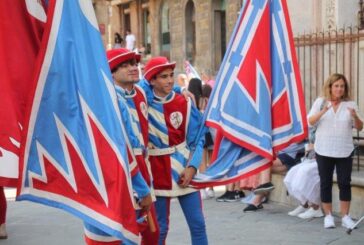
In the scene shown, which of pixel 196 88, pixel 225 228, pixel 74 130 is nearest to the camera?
pixel 74 130

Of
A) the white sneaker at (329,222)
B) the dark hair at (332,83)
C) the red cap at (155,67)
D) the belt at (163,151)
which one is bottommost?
the white sneaker at (329,222)

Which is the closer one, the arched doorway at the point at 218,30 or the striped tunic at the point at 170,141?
the striped tunic at the point at 170,141

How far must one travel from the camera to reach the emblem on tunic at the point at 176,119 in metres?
5.24

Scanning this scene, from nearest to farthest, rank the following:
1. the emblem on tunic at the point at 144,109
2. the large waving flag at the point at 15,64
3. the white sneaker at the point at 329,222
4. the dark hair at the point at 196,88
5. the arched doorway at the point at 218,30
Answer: the large waving flag at the point at 15,64 → the emblem on tunic at the point at 144,109 → the white sneaker at the point at 329,222 → the dark hair at the point at 196,88 → the arched doorway at the point at 218,30

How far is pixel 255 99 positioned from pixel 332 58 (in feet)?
16.0

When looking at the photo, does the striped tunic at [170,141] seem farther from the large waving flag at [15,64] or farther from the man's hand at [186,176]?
the large waving flag at [15,64]

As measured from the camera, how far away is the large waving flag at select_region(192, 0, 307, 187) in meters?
5.20

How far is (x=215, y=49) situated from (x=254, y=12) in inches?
676

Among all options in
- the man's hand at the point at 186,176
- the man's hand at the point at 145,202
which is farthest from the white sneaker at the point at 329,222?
the man's hand at the point at 145,202

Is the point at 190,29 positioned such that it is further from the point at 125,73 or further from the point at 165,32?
the point at 125,73

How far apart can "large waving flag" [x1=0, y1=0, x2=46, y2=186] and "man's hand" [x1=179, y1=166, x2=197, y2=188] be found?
1598 mm

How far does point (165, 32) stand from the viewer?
26391 mm

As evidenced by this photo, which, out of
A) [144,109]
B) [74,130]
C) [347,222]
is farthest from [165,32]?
[74,130]

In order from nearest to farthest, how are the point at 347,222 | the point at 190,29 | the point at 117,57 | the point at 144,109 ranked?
the point at 117,57
the point at 144,109
the point at 347,222
the point at 190,29
